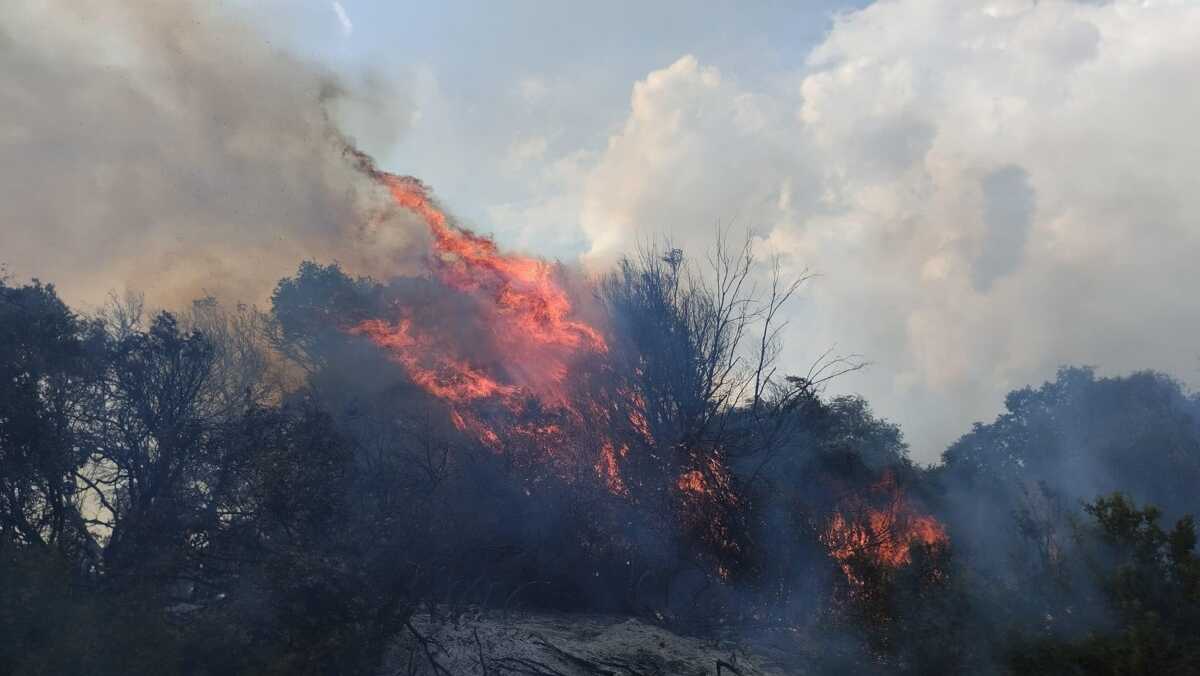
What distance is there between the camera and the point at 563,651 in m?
14.3

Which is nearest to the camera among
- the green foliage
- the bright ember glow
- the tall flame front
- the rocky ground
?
the green foliage

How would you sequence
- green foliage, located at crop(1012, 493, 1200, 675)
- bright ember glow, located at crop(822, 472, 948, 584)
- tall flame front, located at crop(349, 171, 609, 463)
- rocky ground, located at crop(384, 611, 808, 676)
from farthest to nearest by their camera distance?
tall flame front, located at crop(349, 171, 609, 463), bright ember glow, located at crop(822, 472, 948, 584), rocky ground, located at crop(384, 611, 808, 676), green foliage, located at crop(1012, 493, 1200, 675)

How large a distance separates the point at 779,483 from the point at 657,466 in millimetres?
4690

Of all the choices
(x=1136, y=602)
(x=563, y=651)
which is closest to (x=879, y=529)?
(x=563, y=651)

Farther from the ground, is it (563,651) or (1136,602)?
(1136,602)

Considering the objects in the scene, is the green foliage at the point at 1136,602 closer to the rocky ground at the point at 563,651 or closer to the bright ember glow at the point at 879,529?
the rocky ground at the point at 563,651

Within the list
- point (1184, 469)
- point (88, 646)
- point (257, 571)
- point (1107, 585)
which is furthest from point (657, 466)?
point (1184, 469)

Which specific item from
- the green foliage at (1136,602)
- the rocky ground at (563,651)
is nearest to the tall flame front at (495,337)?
the rocky ground at (563,651)

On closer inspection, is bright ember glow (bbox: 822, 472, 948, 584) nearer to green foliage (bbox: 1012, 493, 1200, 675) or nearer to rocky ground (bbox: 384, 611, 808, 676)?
rocky ground (bbox: 384, 611, 808, 676)

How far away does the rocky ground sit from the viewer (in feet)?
44.1

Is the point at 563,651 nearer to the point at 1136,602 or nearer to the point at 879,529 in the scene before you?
the point at 1136,602

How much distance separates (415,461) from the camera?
17.9 metres

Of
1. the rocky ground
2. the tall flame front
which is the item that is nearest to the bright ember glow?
the rocky ground

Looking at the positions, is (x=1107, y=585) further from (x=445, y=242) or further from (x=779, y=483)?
(x=445, y=242)
